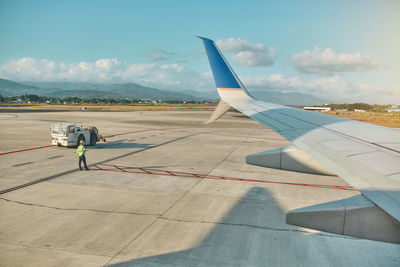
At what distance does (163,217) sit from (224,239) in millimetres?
2097

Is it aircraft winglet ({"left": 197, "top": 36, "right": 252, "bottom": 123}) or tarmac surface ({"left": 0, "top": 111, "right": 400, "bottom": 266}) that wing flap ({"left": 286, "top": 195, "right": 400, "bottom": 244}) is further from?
aircraft winglet ({"left": 197, "top": 36, "right": 252, "bottom": 123})

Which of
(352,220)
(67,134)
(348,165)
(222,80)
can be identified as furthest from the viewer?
(67,134)

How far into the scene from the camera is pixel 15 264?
5.37 m

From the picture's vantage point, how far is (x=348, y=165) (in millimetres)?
3418

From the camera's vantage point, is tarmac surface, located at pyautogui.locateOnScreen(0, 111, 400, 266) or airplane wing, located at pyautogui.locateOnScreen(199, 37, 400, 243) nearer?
airplane wing, located at pyautogui.locateOnScreen(199, 37, 400, 243)

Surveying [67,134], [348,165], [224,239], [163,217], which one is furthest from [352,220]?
[67,134]

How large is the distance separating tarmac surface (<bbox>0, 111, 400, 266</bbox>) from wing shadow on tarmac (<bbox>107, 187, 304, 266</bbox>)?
1.0 inches

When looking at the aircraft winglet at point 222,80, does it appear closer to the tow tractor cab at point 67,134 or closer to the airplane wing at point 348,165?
the airplane wing at point 348,165

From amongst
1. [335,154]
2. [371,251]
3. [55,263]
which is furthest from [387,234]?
[55,263]

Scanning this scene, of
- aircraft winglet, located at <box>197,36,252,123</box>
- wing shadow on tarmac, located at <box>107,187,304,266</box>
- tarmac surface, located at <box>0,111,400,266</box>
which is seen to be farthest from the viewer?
aircraft winglet, located at <box>197,36,252,123</box>

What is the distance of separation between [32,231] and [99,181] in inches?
174

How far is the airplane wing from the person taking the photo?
2.71m

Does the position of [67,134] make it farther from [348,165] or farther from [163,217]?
[348,165]

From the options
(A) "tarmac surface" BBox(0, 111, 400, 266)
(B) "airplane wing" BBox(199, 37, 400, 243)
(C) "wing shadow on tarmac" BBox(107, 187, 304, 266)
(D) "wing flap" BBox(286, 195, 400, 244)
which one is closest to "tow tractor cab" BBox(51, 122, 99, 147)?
(A) "tarmac surface" BBox(0, 111, 400, 266)
